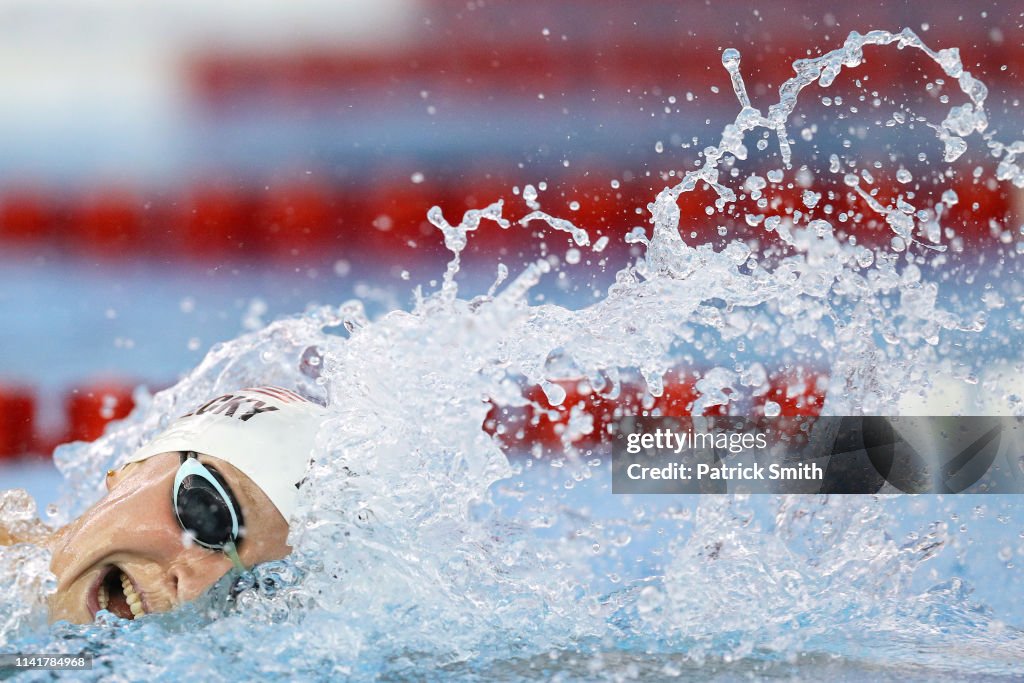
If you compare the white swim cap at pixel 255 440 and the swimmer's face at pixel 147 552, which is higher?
the white swim cap at pixel 255 440

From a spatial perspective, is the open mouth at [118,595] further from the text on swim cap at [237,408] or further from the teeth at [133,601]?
the text on swim cap at [237,408]

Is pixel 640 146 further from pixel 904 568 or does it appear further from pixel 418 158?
pixel 904 568

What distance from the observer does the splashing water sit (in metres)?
1.02

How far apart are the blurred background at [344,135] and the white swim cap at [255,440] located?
2006 mm

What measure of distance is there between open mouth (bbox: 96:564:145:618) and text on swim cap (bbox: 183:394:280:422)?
208 millimetres

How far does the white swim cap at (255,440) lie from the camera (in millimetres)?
1219

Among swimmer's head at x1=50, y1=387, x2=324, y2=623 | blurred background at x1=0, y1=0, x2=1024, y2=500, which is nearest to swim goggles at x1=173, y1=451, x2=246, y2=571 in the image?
swimmer's head at x1=50, y1=387, x2=324, y2=623

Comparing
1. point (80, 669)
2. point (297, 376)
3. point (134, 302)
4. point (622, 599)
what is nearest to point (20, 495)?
point (297, 376)

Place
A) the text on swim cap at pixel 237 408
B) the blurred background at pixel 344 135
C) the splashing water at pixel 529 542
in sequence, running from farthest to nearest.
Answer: the blurred background at pixel 344 135 → the text on swim cap at pixel 237 408 → the splashing water at pixel 529 542

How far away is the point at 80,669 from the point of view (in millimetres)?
896

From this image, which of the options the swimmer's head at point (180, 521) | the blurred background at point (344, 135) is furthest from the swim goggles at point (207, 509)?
the blurred background at point (344, 135)

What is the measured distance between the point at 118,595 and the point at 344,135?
280 centimetres

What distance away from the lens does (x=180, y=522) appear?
3.84 ft

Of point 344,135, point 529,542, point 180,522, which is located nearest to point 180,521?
point 180,522
